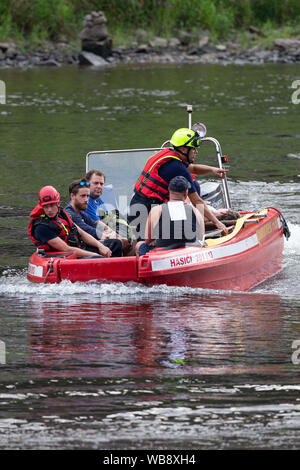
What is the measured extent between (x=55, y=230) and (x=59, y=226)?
5 cm

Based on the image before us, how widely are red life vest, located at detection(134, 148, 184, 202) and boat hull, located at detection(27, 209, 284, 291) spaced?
2.36ft

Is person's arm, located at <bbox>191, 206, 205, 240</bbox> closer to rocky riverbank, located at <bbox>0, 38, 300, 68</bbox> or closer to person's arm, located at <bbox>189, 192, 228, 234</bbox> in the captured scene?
person's arm, located at <bbox>189, 192, 228, 234</bbox>

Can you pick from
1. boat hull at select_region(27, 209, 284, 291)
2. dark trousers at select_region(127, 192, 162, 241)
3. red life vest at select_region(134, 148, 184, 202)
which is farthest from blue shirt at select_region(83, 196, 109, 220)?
boat hull at select_region(27, 209, 284, 291)

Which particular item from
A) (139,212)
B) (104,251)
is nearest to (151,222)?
(104,251)

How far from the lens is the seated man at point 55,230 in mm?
8602

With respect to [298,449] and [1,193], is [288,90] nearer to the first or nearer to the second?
[1,193]

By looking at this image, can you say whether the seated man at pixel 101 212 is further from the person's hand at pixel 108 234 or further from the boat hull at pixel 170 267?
the boat hull at pixel 170 267

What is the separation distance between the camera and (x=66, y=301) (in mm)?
8672

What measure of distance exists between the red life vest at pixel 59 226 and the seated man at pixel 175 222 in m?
0.69

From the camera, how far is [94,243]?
30.2ft

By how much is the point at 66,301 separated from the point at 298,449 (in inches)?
148

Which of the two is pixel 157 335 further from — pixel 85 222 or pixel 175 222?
pixel 85 222

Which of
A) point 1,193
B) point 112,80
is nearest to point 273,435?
point 1,193

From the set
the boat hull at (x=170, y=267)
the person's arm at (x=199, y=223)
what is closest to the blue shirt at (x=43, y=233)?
the boat hull at (x=170, y=267)
